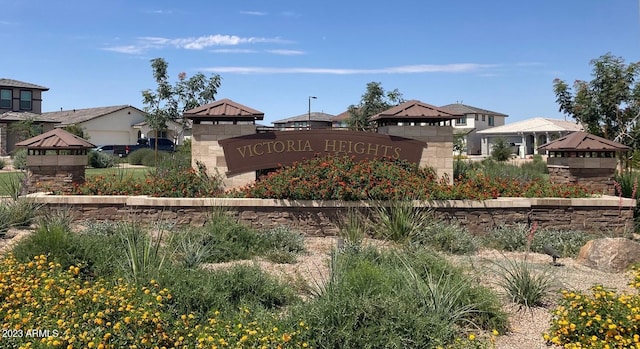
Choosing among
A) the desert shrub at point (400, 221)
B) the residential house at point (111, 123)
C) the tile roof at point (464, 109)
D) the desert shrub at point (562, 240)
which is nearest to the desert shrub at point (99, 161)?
the residential house at point (111, 123)

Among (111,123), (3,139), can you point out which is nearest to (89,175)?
(3,139)

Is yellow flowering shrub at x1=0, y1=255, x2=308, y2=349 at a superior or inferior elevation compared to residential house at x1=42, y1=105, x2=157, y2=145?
inferior

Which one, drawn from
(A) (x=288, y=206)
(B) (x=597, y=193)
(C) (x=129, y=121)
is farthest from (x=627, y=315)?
(C) (x=129, y=121)

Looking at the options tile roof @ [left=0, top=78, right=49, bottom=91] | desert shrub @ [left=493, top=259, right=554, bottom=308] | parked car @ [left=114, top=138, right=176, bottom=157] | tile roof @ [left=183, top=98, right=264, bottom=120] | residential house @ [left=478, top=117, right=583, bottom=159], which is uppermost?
tile roof @ [left=0, top=78, right=49, bottom=91]

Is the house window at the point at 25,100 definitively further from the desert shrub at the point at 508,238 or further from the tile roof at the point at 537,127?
the desert shrub at the point at 508,238

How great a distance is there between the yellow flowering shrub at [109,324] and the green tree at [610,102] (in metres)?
15.0

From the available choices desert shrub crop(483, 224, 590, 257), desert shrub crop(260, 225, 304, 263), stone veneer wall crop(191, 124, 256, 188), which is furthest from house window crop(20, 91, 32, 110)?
desert shrub crop(483, 224, 590, 257)

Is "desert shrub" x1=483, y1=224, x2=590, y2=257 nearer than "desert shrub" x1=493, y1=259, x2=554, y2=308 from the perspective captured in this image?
No

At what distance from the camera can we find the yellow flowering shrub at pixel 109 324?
12.8 feet

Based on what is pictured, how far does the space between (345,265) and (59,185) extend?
8383 mm

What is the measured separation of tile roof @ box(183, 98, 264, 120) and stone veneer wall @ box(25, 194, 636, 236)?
2329mm

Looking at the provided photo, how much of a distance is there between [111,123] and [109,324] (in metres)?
50.5

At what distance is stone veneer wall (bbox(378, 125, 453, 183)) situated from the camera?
1133 centimetres

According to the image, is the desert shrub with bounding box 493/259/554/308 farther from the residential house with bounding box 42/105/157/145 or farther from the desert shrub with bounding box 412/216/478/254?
the residential house with bounding box 42/105/157/145
